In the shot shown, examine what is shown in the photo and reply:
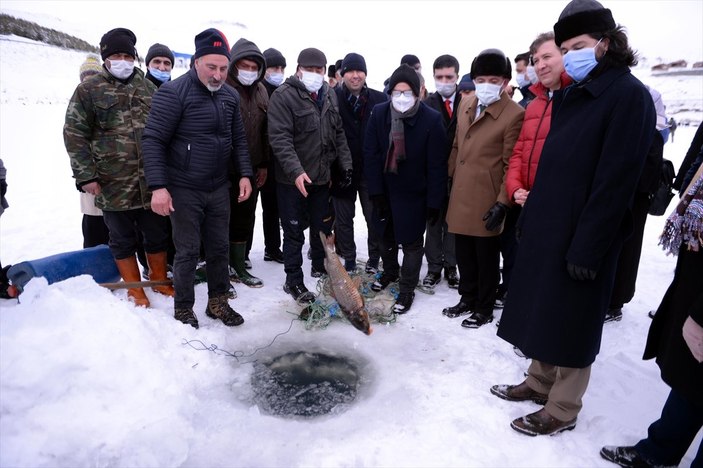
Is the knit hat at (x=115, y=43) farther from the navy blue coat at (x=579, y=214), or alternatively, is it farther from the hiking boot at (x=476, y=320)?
the hiking boot at (x=476, y=320)

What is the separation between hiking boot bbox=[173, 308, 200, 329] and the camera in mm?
3488

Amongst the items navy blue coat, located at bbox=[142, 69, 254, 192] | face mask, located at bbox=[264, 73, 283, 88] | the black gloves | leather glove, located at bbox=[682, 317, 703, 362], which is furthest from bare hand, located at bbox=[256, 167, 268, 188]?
leather glove, located at bbox=[682, 317, 703, 362]

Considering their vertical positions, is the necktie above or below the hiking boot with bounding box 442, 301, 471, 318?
above

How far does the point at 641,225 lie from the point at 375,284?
2.39 meters

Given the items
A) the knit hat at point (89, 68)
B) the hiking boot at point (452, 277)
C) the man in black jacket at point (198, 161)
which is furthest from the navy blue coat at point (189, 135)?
the hiking boot at point (452, 277)

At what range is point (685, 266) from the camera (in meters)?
1.91

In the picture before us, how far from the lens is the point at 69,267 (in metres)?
3.70

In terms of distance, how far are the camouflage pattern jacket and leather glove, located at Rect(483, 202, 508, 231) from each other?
2815mm

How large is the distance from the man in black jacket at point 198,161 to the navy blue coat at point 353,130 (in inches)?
46.5

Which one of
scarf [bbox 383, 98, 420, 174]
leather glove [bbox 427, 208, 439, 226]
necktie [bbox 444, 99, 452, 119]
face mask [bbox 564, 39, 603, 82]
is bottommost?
leather glove [bbox 427, 208, 439, 226]

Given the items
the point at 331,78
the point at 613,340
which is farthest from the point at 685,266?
the point at 331,78

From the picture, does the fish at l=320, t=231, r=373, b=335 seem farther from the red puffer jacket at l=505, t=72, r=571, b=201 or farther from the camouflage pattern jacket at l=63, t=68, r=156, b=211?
the camouflage pattern jacket at l=63, t=68, r=156, b=211

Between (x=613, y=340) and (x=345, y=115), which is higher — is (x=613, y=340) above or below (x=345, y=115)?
below

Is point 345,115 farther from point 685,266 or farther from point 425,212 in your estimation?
point 685,266
